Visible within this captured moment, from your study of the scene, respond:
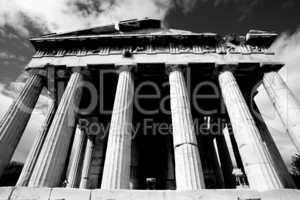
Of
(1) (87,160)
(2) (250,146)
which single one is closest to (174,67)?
(2) (250,146)

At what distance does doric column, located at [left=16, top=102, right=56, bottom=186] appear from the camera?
10.4 meters

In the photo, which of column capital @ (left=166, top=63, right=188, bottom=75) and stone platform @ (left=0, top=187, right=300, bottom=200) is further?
column capital @ (left=166, top=63, right=188, bottom=75)

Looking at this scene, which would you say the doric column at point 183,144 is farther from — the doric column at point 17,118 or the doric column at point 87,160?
the doric column at point 87,160

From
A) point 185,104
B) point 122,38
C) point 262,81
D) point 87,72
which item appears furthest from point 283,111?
point 87,72

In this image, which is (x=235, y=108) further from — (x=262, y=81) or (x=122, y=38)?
(x=122, y=38)

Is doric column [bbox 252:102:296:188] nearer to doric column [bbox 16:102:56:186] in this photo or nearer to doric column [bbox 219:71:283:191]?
doric column [bbox 219:71:283:191]

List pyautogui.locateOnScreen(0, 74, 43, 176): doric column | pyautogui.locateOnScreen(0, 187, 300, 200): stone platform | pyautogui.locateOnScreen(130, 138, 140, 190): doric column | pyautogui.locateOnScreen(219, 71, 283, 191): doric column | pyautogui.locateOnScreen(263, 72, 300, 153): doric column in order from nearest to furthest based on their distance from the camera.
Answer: pyautogui.locateOnScreen(0, 187, 300, 200): stone platform, pyautogui.locateOnScreen(219, 71, 283, 191): doric column, pyautogui.locateOnScreen(0, 74, 43, 176): doric column, pyautogui.locateOnScreen(263, 72, 300, 153): doric column, pyautogui.locateOnScreen(130, 138, 140, 190): doric column

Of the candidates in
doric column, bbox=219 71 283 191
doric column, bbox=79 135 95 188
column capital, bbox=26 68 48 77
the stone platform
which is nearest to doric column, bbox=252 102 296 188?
doric column, bbox=219 71 283 191

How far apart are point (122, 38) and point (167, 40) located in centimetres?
365

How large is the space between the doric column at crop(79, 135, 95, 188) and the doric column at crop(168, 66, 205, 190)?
11542 mm

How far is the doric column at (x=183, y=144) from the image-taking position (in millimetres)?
7957

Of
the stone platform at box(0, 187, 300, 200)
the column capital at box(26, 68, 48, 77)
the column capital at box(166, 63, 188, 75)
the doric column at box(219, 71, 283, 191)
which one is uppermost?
the column capital at box(166, 63, 188, 75)

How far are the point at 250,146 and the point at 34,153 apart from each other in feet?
44.9

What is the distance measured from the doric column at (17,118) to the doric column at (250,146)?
13.2 meters
